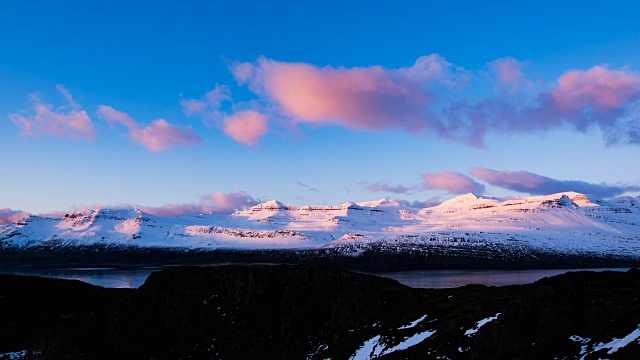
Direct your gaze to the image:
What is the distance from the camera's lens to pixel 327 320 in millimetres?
58969

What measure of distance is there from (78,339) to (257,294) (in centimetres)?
2828

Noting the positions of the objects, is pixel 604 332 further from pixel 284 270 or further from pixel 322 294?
pixel 284 270

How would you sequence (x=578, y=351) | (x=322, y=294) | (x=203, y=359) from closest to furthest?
1. (x=578, y=351)
2. (x=203, y=359)
3. (x=322, y=294)

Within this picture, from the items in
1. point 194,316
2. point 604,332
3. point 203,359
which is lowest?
point 203,359

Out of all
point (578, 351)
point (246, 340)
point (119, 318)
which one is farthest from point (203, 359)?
point (578, 351)

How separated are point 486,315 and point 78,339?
59750 millimetres

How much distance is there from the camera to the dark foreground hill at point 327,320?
32.0 m

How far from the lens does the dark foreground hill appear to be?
32.0 m

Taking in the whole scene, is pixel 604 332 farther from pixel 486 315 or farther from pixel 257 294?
pixel 257 294

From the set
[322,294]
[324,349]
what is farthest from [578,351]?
[322,294]

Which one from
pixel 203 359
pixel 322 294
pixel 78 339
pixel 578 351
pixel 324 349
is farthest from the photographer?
pixel 78 339

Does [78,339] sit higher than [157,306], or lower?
lower

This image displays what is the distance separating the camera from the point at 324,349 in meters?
52.2

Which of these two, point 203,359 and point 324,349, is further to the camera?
point 203,359
